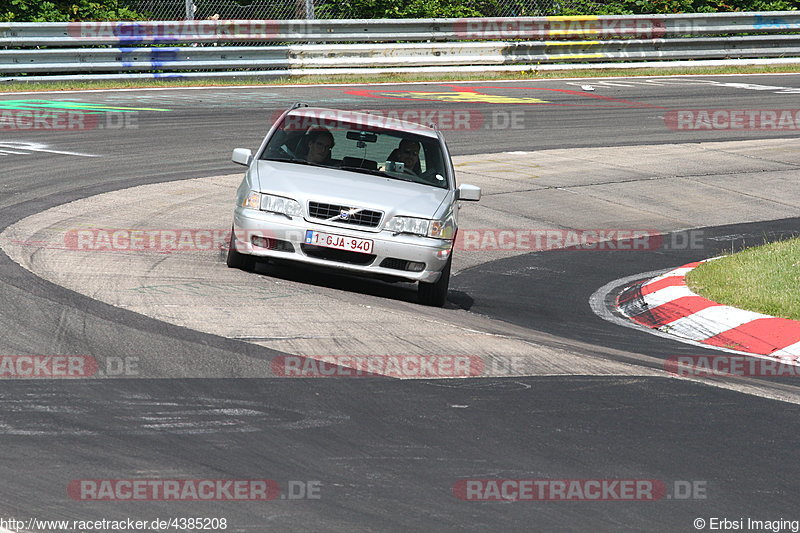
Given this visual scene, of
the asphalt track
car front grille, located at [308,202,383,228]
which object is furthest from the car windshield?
the asphalt track

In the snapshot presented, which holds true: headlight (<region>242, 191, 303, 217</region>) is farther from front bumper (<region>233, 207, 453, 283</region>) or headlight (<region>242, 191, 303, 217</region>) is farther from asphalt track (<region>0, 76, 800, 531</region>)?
asphalt track (<region>0, 76, 800, 531</region>)

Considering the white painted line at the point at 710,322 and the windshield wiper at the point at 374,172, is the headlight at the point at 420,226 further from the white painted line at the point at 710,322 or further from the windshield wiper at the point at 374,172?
the white painted line at the point at 710,322

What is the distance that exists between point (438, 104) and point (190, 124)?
5.26m

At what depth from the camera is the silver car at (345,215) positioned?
937 centimetres

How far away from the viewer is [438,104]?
22328 millimetres

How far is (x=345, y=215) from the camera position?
30.8 ft

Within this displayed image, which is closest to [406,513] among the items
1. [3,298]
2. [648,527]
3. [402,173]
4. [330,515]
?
[330,515]

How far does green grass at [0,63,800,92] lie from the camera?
22.5 m

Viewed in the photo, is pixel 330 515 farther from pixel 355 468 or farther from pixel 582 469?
pixel 582 469

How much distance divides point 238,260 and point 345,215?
1.07m

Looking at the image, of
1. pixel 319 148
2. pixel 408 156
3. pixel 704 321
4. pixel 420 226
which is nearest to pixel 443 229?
pixel 420 226

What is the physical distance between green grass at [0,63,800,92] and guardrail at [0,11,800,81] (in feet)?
0.68

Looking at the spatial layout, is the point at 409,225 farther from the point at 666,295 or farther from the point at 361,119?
the point at 666,295

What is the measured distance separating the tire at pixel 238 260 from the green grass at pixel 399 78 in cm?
1342
